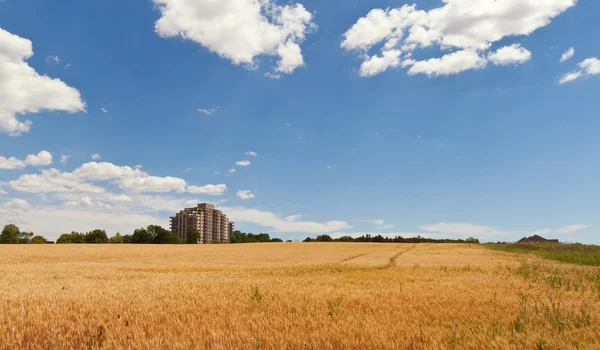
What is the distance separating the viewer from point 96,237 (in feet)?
527

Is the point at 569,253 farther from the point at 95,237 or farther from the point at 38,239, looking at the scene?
the point at 38,239

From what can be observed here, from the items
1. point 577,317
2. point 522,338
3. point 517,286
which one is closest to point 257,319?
point 522,338

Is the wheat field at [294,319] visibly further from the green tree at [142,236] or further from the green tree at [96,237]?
the green tree at [96,237]

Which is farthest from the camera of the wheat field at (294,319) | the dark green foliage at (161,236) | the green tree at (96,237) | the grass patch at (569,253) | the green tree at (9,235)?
the green tree at (96,237)

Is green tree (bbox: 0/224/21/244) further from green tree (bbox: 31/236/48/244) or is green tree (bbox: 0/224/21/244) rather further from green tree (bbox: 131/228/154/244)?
green tree (bbox: 131/228/154/244)

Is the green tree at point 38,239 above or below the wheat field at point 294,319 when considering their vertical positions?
below

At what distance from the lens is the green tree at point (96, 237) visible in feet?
526

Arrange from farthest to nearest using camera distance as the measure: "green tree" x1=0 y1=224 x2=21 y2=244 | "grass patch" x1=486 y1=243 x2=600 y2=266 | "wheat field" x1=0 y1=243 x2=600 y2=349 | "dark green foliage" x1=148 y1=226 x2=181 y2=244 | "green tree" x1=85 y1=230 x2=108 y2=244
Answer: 1. "green tree" x1=85 y1=230 x2=108 y2=244
2. "dark green foliage" x1=148 y1=226 x2=181 y2=244
3. "green tree" x1=0 y1=224 x2=21 y2=244
4. "grass patch" x1=486 y1=243 x2=600 y2=266
5. "wheat field" x1=0 y1=243 x2=600 y2=349

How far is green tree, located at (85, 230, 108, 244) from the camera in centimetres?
16038

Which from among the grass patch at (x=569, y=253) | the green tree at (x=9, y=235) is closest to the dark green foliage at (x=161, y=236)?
the green tree at (x=9, y=235)

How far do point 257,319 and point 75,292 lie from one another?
6586 millimetres

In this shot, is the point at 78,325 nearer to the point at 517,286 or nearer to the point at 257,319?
the point at 257,319

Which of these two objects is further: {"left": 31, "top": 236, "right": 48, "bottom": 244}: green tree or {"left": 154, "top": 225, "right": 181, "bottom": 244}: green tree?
{"left": 31, "top": 236, "right": 48, "bottom": 244}: green tree

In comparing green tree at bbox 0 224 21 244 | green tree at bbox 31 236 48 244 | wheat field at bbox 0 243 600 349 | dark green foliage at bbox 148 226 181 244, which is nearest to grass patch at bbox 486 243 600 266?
wheat field at bbox 0 243 600 349
